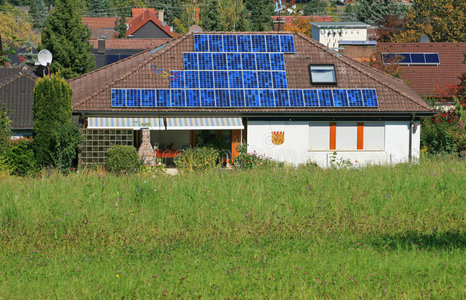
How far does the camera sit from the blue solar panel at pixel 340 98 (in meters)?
29.1

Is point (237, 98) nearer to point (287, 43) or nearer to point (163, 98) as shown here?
point (163, 98)

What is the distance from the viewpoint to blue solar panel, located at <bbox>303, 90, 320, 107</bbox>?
29.0 meters

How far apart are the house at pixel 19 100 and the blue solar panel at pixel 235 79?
9355 mm

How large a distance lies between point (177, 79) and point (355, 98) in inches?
294

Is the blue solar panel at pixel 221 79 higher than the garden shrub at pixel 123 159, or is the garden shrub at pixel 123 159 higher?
the blue solar panel at pixel 221 79

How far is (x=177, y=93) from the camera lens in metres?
29.0

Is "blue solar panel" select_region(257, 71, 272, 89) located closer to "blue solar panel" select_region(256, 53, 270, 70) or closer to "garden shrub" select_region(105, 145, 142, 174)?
"blue solar panel" select_region(256, 53, 270, 70)

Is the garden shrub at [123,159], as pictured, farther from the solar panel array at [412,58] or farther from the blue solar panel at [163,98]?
the solar panel array at [412,58]

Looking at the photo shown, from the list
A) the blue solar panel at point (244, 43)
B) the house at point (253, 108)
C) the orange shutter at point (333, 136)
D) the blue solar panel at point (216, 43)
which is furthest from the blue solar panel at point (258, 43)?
the orange shutter at point (333, 136)

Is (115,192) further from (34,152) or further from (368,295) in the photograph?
(34,152)

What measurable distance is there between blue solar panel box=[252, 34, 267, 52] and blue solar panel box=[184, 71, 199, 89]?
3.26m

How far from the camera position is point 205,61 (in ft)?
101

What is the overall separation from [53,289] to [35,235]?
10.2ft

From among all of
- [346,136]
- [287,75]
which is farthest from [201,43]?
[346,136]
